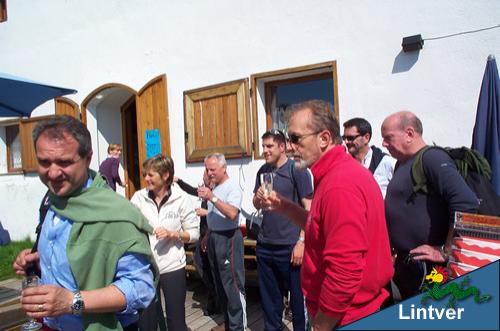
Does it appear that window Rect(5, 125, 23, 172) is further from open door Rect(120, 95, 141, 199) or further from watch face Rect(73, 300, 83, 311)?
watch face Rect(73, 300, 83, 311)

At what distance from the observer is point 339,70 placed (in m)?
4.66

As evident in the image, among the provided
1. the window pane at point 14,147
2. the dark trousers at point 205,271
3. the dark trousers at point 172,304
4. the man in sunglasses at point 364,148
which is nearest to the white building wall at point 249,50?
the window pane at point 14,147

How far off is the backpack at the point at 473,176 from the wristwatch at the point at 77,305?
1.92 meters

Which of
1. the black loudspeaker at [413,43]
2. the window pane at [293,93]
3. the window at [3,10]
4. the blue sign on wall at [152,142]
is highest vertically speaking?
the window at [3,10]

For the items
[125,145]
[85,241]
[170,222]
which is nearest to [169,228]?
[170,222]

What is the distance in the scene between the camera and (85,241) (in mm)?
1587

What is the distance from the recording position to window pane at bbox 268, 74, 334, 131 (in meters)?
5.04

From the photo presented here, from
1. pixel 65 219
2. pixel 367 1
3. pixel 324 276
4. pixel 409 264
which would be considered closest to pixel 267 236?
pixel 409 264

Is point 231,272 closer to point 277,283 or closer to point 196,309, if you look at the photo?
point 277,283

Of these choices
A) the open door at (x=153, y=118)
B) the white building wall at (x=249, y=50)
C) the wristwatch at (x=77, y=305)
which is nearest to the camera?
the wristwatch at (x=77, y=305)

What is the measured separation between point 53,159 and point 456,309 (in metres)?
1.86

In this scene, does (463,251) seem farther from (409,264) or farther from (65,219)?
(65,219)

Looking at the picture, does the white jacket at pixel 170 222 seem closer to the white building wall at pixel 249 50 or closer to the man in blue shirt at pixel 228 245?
the man in blue shirt at pixel 228 245

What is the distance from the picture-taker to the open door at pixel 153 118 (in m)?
6.17
